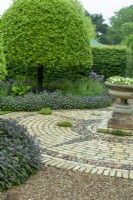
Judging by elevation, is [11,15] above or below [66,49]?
above

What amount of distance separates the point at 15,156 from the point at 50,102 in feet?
20.4

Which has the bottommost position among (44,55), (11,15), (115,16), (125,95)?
(125,95)

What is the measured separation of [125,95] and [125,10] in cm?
5050

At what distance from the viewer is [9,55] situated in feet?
38.5

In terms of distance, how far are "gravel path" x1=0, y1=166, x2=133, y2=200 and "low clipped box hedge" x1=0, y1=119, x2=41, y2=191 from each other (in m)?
0.11

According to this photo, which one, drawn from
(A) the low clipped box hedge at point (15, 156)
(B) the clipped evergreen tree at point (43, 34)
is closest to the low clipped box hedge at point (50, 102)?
(B) the clipped evergreen tree at point (43, 34)

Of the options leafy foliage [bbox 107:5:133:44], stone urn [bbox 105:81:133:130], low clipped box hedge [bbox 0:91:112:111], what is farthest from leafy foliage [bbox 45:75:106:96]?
leafy foliage [bbox 107:5:133:44]

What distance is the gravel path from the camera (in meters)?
4.12

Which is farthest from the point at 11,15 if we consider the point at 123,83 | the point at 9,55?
the point at 123,83

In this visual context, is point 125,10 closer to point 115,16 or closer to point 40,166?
point 115,16

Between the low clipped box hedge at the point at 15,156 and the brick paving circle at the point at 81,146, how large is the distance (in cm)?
50

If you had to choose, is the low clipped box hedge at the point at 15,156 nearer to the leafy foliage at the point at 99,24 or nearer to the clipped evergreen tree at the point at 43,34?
the clipped evergreen tree at the point at 43,34

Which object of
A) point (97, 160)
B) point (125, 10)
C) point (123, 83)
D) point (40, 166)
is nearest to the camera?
point (40, 166)

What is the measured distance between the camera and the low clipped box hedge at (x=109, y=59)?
51.1 ft
